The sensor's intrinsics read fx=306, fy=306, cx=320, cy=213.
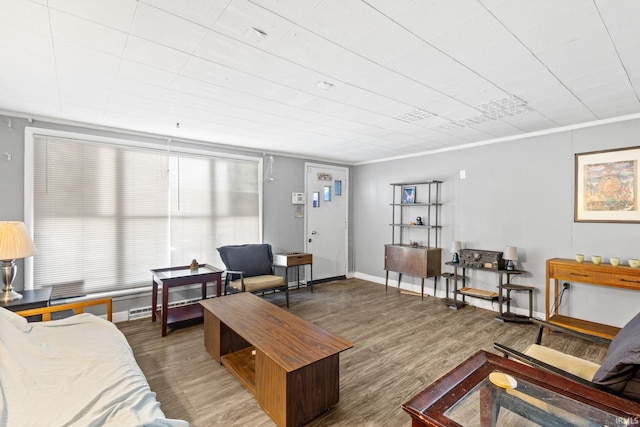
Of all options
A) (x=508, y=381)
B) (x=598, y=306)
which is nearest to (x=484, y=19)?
(x=508, y=381)

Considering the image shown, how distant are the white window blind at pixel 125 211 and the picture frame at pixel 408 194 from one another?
2.76 metres

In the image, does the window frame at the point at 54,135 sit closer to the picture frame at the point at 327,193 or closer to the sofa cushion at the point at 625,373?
the picture frame at the point at 327,193

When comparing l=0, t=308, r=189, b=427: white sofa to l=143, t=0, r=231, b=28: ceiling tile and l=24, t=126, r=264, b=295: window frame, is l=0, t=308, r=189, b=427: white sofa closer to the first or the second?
l=24, t=126, r=264, b=295: window frame

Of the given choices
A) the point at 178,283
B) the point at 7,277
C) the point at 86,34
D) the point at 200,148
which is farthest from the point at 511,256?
the point at 7,277

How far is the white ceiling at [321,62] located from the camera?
1608 mm

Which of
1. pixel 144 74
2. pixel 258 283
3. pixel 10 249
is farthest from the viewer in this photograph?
A: pixel 258 283

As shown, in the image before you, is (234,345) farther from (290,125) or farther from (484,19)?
(484,19)

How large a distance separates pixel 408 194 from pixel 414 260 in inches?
48.0

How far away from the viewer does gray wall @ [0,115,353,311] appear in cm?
327

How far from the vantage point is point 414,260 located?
4953 mm

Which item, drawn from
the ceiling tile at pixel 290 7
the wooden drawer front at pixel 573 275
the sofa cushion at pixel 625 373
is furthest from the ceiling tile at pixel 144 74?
the wooden drawer front at pixel 573 275

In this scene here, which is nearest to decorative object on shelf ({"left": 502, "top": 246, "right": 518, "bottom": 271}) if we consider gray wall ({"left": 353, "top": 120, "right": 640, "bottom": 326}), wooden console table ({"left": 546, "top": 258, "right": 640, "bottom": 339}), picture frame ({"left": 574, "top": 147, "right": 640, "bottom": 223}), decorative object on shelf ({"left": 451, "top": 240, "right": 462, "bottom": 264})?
gray wall ({"left": 353, "top": 120, "right": 640, "bottom": 326})

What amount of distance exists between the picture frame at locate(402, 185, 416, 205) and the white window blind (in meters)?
2.76

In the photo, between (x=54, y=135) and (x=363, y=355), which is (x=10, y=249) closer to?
(x=54, y=135)
